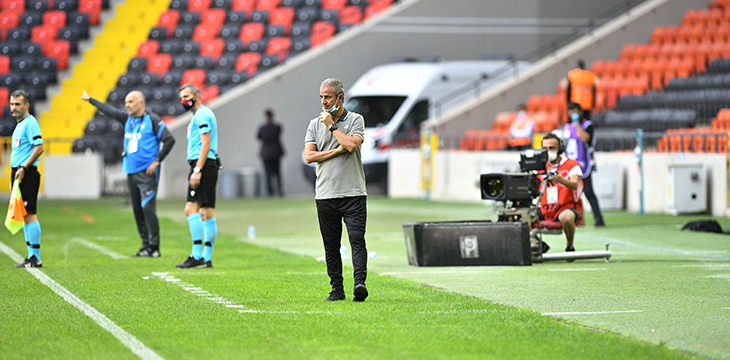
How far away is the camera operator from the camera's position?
1249cm

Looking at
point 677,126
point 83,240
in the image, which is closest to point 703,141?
point 677,126

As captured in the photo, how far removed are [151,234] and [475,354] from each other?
7.38 meters

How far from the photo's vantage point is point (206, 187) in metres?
12.0

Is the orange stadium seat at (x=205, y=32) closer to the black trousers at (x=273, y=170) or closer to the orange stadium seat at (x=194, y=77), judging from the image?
the orange stadium seat at (x=194, y=77)

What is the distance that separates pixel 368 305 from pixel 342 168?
3.73ft

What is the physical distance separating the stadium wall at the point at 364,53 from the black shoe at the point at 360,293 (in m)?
19.5

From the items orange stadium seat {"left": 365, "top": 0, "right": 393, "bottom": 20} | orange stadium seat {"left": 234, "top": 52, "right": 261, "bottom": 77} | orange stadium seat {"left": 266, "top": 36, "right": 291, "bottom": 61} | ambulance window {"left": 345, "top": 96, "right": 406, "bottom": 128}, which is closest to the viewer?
ambulance window {"left": 345, "top": 96, "right": 406, "bottom": 128}

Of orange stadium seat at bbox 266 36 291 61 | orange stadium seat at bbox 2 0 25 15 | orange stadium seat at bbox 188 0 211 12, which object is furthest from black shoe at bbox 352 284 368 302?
orange stadium seat at bbox 2 0 25 15

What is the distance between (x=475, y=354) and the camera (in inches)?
269

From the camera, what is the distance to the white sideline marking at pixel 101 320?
22.8 ft

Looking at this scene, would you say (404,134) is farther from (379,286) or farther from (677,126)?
(379,286)

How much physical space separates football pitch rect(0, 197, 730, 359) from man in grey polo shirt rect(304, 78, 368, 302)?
14.3 inches

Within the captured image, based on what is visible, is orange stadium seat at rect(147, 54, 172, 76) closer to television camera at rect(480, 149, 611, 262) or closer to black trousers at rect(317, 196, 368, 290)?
television camera at rect(480, 149, 611, 262)

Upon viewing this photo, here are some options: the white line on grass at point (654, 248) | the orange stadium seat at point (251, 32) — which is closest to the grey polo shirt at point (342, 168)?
the white line on grass at point (654, 248)
